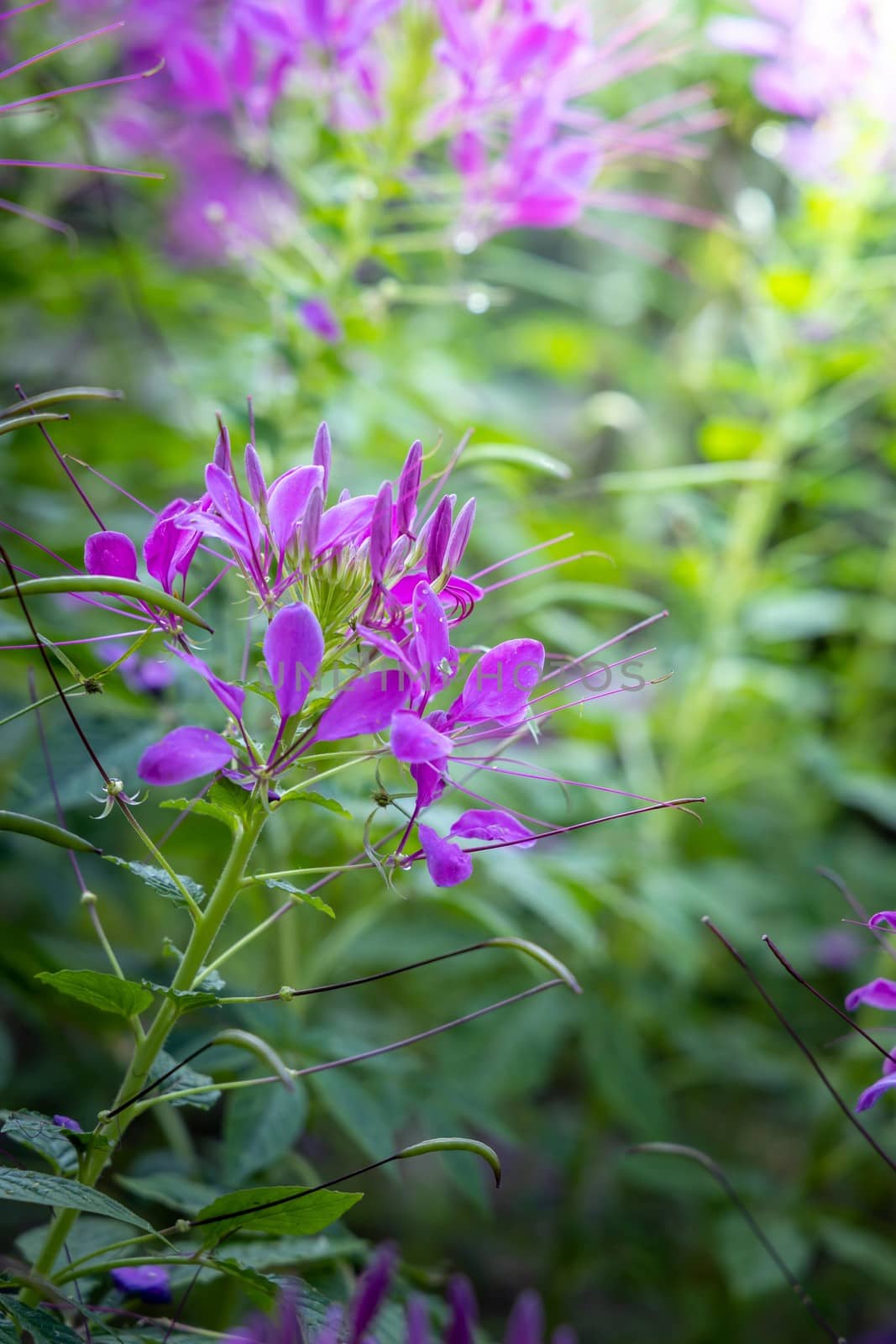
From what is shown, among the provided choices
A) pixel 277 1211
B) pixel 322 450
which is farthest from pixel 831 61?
pixel 277 1211

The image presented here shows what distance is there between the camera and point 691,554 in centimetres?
128

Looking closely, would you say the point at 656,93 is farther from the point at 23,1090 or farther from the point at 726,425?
the point at 23,1090

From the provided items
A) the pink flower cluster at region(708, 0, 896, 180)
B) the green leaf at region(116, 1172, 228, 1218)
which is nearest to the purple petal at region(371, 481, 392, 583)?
the green leaf at region(116, 1172, 228, 1218)

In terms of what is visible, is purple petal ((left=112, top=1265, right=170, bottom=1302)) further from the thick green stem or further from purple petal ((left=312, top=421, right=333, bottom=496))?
purple petal ((left=312, top=421, right=333, bottom=496))

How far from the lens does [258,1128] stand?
0.65 meters

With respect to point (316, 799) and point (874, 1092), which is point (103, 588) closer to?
point (316, 799)

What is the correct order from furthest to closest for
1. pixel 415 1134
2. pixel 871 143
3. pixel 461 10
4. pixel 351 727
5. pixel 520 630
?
pixel 415 1134
pixel 871 143
pixel 520 630
pixel 461 10
pixel 351 727

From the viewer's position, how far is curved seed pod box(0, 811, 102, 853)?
429 millimetres

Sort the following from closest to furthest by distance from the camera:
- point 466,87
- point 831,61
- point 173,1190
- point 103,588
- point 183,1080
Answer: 1. point 103,588
2. point 183,1080
3. point 173,1190
4. point 466,87
5. point 831,61

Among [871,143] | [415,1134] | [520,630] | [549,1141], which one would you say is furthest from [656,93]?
[415,1134]

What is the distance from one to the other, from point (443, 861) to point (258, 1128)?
0.33 metres

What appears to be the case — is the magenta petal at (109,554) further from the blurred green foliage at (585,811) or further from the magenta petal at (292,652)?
the blurred green foliage at (585,811)

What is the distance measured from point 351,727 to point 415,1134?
1390mm

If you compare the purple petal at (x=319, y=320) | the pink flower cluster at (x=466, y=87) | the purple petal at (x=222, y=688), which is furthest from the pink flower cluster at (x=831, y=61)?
the purple petal at (x=222, y=688)
